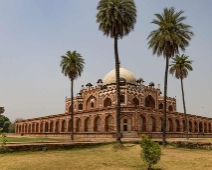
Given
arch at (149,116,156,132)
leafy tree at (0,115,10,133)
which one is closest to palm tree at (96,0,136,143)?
arch at (149,116,156,132)

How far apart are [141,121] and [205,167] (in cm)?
2831

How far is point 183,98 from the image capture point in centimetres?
4225

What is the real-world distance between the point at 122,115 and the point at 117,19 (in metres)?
21.0

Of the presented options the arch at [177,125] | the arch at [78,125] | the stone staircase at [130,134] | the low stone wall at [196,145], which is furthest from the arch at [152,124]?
the low stone wall at [196,145]

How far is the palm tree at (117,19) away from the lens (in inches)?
1003

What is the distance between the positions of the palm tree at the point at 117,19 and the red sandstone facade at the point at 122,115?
Result: 53.6 feet

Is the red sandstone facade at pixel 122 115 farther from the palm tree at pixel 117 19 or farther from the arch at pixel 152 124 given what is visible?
the palm tree at pixel 117 19

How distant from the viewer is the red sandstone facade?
139 feet

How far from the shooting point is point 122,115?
4222cm

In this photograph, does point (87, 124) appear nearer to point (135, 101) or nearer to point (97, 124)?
point (97, 124)

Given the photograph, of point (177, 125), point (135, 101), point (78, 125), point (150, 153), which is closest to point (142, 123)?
point (135, 101)

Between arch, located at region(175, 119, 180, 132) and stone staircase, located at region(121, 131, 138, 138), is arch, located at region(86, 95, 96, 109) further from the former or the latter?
stone staircase, located at region(121, 131, 138, 138)

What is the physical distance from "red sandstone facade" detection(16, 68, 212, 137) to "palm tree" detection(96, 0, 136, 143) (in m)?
16.3

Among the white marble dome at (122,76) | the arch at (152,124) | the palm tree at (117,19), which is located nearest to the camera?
the palm tree at (117,19)
